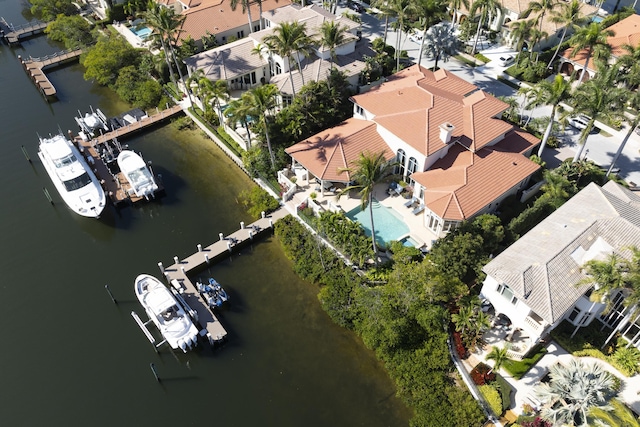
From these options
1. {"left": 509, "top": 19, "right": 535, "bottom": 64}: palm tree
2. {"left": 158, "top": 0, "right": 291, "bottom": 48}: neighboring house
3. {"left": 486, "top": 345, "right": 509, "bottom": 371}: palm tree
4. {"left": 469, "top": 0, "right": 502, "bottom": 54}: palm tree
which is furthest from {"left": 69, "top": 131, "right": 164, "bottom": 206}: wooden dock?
{"left": 509, "top": 19, "right": 535, "bottom": 64}: palm tree

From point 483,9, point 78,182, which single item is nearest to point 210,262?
point 78,182

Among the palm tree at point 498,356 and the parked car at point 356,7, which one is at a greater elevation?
the parked car at point 356,7

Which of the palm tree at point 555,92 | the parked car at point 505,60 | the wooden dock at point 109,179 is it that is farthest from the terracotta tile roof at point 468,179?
the wooden dock at point 109,179

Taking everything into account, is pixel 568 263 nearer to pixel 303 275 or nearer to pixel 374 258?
pixel 374 258

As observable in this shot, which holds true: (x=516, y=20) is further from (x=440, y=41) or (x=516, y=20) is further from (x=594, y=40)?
(x=440, y=41)

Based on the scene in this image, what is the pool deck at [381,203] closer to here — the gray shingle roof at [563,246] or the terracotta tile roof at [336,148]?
the terracotta tile roof at [336,148]

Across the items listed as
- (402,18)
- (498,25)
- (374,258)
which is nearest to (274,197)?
(374,258)
